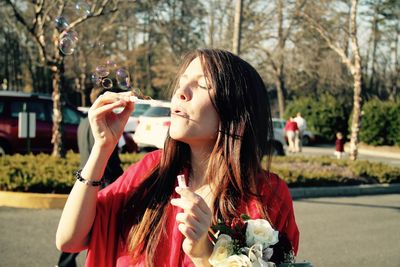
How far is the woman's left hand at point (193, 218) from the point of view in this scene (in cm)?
168

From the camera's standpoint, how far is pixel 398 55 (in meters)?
45.8

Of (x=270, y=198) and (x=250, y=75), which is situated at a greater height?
(x=250, y=75)

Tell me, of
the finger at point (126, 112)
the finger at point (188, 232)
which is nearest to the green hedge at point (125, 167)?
the finger at point (126, 112)

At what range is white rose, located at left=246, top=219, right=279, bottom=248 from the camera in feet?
5.96

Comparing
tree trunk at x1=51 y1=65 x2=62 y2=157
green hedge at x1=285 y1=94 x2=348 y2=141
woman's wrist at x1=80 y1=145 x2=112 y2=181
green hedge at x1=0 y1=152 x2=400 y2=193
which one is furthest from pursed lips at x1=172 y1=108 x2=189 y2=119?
green hedge at x1=285 y1=94 x2=348 y2=141

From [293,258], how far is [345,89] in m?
44.8

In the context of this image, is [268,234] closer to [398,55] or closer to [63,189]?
[63,189]

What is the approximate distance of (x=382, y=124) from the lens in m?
28.7

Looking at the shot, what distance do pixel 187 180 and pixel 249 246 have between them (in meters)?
0.54

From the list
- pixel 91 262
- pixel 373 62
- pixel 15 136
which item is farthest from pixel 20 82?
pixel 91 262

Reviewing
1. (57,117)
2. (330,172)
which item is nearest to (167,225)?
(57,117)

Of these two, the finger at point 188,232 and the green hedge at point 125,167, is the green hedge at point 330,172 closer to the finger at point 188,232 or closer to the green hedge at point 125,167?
the green hedge at point 125,167

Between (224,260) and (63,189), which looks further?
(63,189)

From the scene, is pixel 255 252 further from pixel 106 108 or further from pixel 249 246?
pixel 106 108
